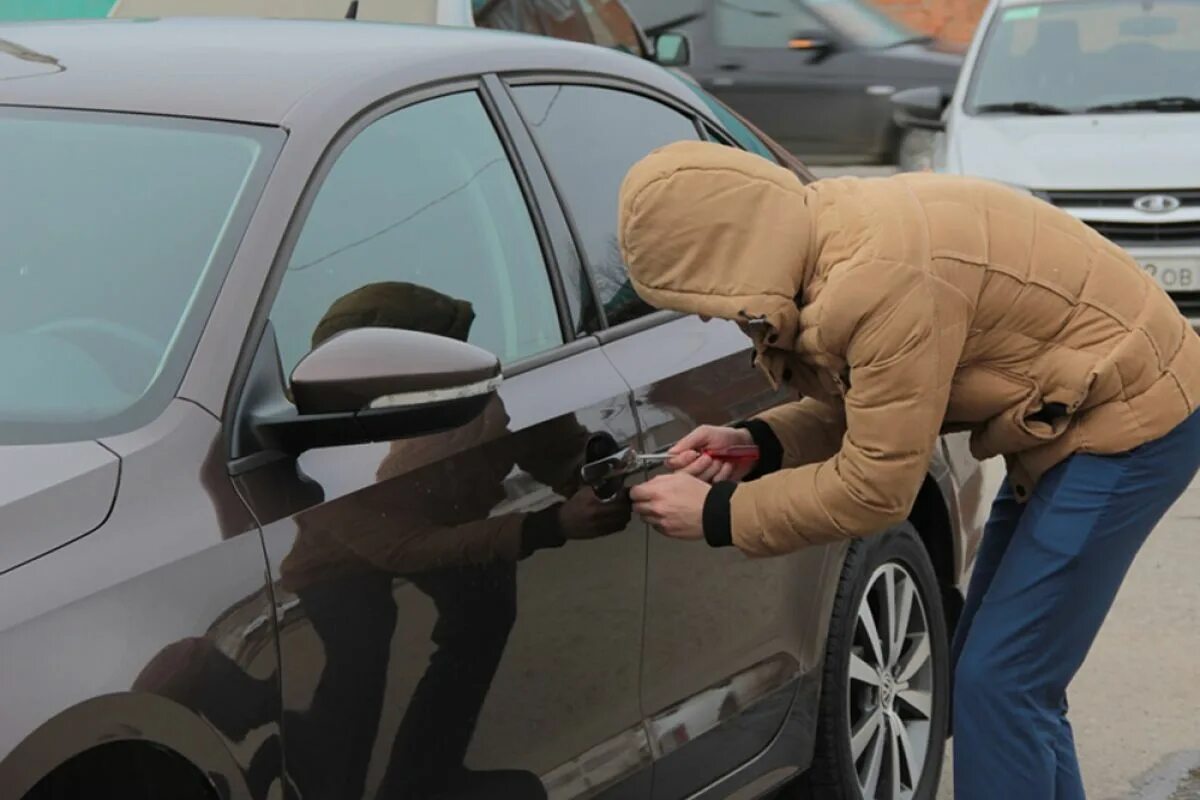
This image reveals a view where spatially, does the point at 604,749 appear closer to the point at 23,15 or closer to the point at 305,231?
the point at 305,231

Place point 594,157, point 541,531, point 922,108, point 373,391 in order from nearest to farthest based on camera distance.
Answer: point 373,391, point 541,531, point 594,157, point 922,108

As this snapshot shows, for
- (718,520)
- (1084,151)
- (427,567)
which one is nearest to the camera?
(427,567)

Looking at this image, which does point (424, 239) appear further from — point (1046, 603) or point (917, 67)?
point (917, 67)

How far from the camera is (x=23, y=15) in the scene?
972cm

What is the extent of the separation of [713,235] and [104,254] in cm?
85

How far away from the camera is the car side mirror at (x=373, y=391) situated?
2.43 meters

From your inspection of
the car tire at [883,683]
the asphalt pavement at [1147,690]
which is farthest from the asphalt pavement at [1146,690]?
the car tire at [883,683]

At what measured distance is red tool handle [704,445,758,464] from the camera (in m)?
3.16

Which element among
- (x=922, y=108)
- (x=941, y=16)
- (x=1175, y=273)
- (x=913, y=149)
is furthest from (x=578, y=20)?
(x=941, y=16)

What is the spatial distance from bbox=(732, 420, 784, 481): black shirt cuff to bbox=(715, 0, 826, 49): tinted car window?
1036cm

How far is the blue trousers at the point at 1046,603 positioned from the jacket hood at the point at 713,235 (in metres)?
0.71

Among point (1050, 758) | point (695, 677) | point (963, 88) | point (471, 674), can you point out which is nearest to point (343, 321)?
point (471, 674)

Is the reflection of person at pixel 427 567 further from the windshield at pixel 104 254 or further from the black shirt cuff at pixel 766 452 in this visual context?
the black shirt cuff at pixel 766 452

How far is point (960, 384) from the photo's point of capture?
2.95 meters
